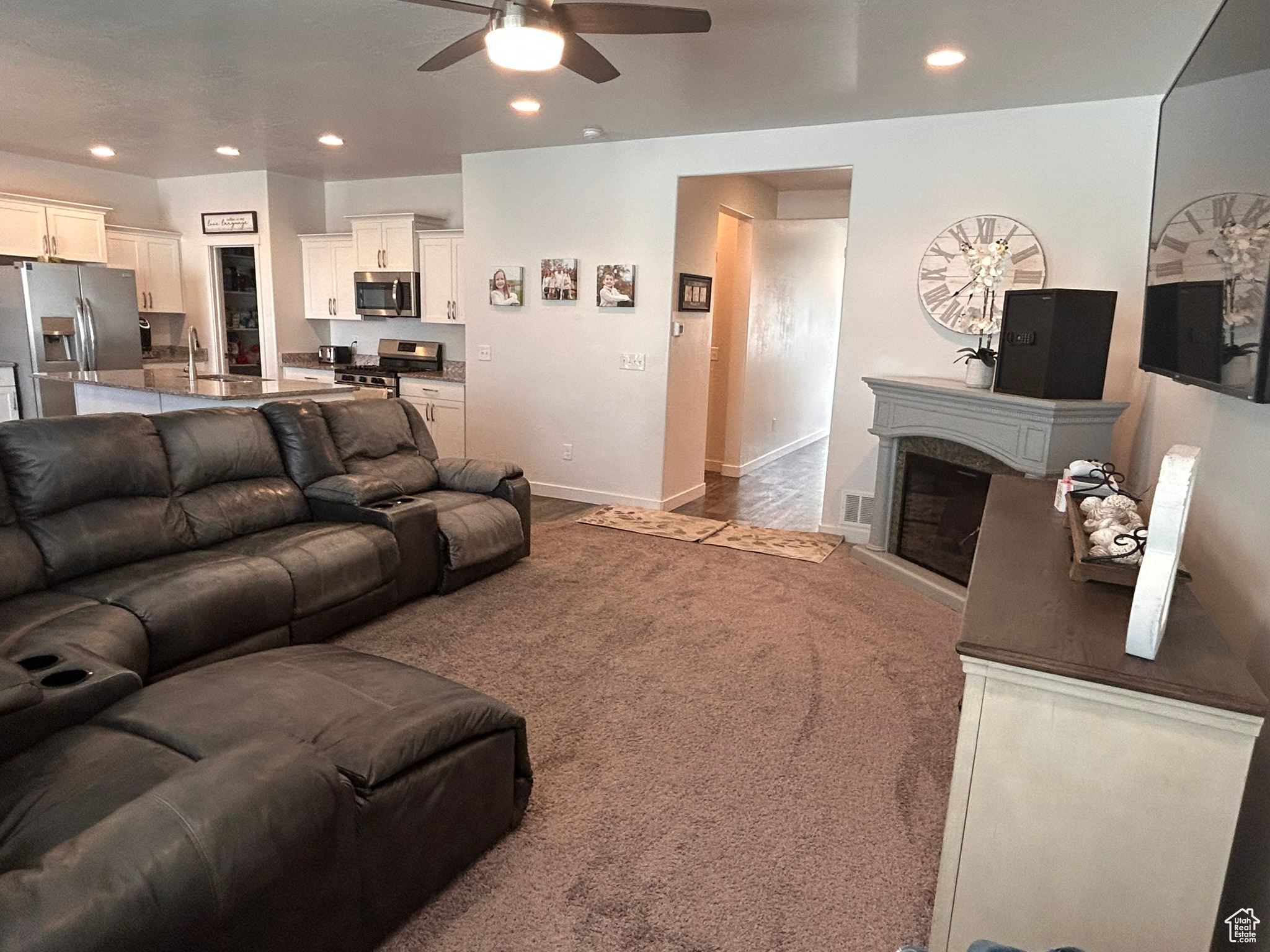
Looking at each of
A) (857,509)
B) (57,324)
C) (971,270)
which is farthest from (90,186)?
(971,270)

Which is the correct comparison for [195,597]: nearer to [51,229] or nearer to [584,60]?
[584,60]

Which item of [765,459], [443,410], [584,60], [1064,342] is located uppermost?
[584,60]

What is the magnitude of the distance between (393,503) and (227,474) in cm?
73

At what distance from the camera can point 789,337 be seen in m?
8.05

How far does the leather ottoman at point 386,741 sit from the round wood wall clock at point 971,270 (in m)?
3.44

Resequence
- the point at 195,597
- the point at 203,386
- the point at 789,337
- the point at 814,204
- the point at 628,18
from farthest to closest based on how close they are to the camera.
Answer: the point at 789,337 < the point at 814,204 < the point at 203,386 < the point at 195,597 < the point at 628,18

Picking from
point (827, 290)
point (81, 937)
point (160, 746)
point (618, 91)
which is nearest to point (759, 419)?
point (827, 290)

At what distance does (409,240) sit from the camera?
674cm

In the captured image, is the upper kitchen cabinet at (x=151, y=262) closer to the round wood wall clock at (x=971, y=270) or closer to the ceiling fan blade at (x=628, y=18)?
the ceiling fan blade at (x=628, y=18)

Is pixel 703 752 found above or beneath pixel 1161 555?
beneath

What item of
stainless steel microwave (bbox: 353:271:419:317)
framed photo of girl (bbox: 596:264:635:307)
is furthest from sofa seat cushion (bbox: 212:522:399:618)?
stainless steel microwave (bbox: 353:271:419:317)

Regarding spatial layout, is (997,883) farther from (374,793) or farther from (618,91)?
(618,91)

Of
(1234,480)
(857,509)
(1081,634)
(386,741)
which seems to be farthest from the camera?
(857,509)

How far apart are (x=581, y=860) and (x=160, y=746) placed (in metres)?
1.05
